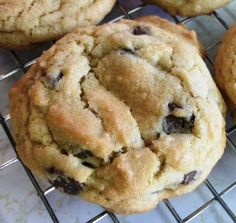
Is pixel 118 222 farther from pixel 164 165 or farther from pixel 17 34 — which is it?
pixel 17 34

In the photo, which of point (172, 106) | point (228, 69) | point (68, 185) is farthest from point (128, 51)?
point (68, 185)

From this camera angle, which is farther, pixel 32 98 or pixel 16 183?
pixel 16 183

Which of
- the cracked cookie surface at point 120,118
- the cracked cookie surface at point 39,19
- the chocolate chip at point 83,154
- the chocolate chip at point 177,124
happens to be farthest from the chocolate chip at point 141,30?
the chocolate chip at point 83,154

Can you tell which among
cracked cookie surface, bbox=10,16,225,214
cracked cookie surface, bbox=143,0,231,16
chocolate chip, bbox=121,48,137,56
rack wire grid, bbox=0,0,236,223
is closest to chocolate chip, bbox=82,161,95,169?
cracked cookie surface, bbox=10,16,225,214

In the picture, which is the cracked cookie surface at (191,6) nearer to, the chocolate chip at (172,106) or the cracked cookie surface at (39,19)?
the cracked cookie surface at (39,19)

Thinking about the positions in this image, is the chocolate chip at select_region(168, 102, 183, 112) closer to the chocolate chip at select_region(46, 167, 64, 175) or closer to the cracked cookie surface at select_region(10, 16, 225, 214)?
the cracked cookie surface at select_region(10, 16, 225, 214)

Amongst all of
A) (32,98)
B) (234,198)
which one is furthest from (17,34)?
(234,198)

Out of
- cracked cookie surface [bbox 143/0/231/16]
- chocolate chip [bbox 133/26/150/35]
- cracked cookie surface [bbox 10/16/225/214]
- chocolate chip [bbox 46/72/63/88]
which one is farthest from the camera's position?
cracked cookie surface [bbox 143/0/231/16]
